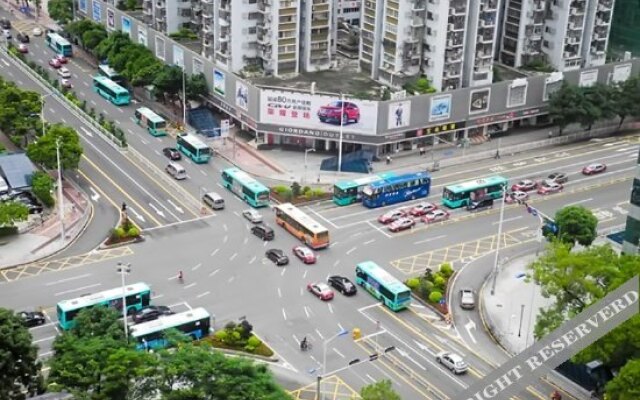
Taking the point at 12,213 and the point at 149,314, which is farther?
the point at 12,213

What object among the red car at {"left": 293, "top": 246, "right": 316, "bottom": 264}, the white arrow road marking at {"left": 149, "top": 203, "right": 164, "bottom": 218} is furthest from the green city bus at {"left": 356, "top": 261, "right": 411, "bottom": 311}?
the white arrow road marking at {"left": 149, "top": 203, "right": 164, "bottom": 218}

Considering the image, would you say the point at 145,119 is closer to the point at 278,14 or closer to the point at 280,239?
the point at 278,14

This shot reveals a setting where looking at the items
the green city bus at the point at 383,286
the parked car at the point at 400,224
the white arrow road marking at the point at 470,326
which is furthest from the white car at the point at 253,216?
the white arrow road marking at the point at 470,326

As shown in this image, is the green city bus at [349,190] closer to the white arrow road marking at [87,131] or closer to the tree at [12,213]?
the tree at [12,213]

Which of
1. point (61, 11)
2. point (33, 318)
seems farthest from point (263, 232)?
point (61, 11)

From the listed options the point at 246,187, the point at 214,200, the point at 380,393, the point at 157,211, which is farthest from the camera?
the point at 246,187

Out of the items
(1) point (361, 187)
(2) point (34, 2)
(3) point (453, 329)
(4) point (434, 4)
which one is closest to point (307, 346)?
(3) point (453, 329)

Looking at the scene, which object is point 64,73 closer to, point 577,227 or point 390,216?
point 390,216
